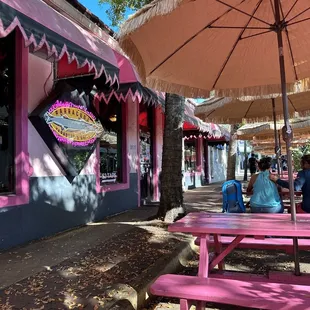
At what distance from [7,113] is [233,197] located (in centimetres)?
383

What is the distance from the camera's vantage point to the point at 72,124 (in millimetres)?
6832

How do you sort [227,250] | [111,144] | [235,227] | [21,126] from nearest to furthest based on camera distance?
[235,227] → [227,250] → [21,126] → [111,144]

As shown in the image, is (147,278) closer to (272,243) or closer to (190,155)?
(272,243)

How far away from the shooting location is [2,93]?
5.55 metres

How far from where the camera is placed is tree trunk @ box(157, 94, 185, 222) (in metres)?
6.99

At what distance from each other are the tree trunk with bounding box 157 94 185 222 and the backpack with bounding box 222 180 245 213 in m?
1.74

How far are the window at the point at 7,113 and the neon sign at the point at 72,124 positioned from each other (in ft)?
2.11

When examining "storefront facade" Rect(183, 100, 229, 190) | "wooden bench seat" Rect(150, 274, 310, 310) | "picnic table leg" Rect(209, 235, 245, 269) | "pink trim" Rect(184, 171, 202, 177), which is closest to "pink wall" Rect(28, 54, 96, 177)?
"picnic table leg" Rect(209, 235, 245, 269)

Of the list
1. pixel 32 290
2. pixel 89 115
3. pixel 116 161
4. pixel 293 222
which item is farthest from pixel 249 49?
pixel 116 161

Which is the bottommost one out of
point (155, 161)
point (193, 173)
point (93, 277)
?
point (93, 277)

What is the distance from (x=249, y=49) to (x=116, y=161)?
5.61 metres

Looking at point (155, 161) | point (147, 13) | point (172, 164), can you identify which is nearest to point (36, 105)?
point (172, 164)

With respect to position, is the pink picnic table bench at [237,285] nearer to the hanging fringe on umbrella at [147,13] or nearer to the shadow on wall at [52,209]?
the hanging fringe on umbrella at [147,13]

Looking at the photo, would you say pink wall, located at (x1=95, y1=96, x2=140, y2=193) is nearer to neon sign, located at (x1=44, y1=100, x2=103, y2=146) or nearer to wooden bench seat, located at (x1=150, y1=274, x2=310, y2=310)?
neon sign, located at (x1=44, y1=100, x2=103, y2=146)
